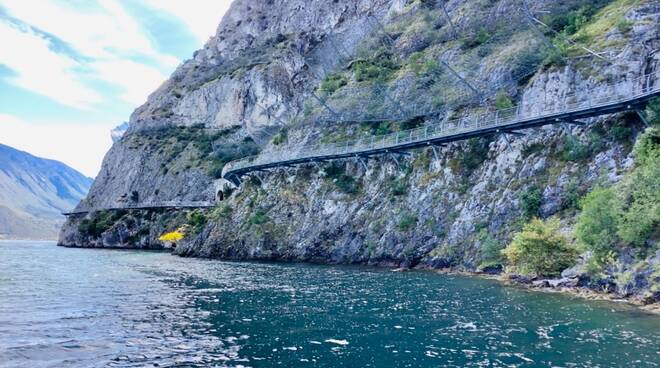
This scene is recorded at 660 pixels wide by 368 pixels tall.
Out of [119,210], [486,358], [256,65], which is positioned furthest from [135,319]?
[256,65]

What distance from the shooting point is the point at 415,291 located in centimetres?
3297

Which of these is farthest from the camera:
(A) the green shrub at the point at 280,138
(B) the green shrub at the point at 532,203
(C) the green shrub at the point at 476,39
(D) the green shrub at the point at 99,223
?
(D) the green shrub at the point at 99,223

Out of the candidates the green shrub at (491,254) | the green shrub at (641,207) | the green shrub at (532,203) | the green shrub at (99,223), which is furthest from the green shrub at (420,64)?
the green shrub at (99,223)

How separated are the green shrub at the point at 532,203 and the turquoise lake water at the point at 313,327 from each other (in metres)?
12.4

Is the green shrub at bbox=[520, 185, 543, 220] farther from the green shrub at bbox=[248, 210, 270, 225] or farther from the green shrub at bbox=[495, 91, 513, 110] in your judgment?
the green shrub at bbox=[248, 210, 270, 225]

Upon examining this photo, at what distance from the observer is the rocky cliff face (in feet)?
156

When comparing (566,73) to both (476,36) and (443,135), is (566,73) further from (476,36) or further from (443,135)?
(476,36)

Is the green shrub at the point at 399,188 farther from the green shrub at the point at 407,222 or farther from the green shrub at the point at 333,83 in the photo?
the green shrub at the point at 333,83

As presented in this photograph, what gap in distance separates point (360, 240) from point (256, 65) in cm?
9338

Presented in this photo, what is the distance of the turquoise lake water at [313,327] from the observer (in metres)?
16.4

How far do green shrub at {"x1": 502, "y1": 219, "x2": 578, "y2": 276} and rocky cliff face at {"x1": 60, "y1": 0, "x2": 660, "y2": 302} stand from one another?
4551mm

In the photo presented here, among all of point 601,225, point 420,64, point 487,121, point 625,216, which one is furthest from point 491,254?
point 420,64

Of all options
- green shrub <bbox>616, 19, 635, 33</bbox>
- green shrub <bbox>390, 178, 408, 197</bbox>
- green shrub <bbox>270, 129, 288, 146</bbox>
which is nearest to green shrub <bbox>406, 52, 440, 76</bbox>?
green shrub <bbox>390, 178, 408, 197</bbox>

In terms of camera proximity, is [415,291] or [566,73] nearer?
[415,291]
